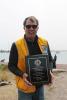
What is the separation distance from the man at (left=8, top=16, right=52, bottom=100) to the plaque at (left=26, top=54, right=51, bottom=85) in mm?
86

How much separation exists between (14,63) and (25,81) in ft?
0.97

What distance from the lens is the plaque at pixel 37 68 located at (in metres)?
4.75

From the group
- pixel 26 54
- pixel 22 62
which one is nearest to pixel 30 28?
pixel 26 54

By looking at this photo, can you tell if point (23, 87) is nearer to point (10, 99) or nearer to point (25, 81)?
point (25, 81)

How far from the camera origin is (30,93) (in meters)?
4.86

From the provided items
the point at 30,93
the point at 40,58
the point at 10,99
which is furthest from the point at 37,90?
the point at 10,99

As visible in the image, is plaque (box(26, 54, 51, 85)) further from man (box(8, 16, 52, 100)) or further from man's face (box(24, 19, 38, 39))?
man's face (box(24, 19, 38, 39))

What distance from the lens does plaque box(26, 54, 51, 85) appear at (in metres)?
4.75

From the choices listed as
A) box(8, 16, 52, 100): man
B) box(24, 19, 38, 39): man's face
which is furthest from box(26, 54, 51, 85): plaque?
box(24, 19, 38, 39): man's face

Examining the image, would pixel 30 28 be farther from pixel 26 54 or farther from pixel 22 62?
pixel 22 62

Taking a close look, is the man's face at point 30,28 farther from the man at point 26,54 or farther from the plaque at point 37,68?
the plaque at point 37,68

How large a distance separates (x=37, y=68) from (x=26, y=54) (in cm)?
23

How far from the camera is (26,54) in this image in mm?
4816

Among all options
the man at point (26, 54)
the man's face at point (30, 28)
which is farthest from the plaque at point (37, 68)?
the man's face at point (30, 28)
